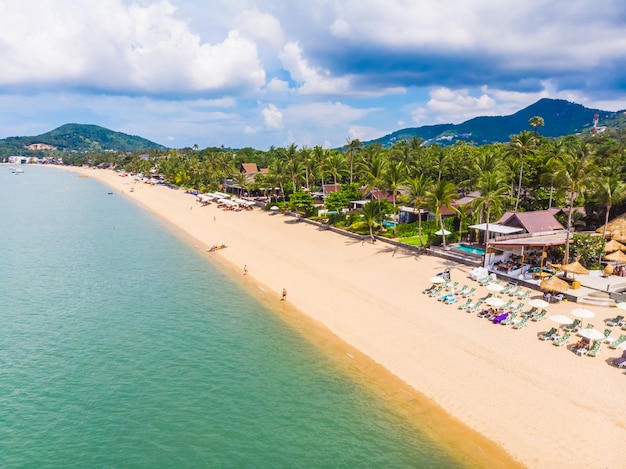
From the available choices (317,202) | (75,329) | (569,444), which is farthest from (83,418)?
(317,202)

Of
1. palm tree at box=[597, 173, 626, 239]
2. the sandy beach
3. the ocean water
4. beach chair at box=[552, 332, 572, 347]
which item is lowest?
the ocean water

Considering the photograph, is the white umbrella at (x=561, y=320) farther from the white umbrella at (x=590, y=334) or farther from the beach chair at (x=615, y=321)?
the beach chair at (x=615, y=321)

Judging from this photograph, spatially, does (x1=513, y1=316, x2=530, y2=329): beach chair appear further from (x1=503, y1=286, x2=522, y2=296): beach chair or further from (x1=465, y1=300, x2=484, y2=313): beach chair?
(x1=503, y1=286, x2=522, y2=296): beach chair

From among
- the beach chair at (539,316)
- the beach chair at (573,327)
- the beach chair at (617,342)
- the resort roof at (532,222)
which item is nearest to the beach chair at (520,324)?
the beach chair at (539,316)

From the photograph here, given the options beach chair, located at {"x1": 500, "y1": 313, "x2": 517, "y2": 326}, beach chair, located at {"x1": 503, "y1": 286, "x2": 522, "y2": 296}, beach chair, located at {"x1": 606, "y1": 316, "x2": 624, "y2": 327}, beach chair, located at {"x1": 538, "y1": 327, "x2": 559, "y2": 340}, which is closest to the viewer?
beach chair, located at {"x1": 538, "y1": 327, "x2": 559, "y2": 340}

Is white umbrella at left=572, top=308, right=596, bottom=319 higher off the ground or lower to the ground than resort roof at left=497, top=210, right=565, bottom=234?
lower

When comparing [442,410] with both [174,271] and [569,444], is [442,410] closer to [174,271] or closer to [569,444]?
[569,444]

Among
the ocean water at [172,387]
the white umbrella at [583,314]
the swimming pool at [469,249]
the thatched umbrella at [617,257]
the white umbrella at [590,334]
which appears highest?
the thatched umbrella at [617,257]

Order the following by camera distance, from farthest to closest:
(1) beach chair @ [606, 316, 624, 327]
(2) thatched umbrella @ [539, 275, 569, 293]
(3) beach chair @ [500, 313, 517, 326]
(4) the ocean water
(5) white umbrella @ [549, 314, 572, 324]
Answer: (2) thatched umbrella @ [539, 275, 569, 293], (3) beach chair @ [500, 313, 517, 326], (1) beach chair @ [606, 316, 624, 327], (5) white umbrella @ [549, 314, 572, 324], (4) the ocean water

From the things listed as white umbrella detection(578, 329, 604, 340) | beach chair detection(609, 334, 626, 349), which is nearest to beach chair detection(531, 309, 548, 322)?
white umbrella detection(578, 329, 604, 340)
